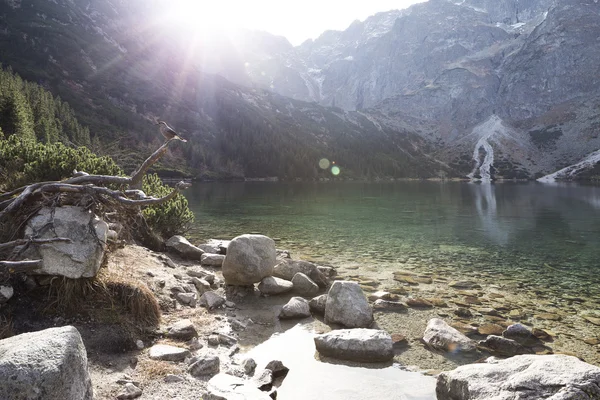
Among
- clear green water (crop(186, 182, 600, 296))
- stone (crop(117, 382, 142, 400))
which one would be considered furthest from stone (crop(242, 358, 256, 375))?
clear green water (crop(186, 182, 600, 296))

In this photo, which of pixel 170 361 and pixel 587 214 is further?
pixel 587 214

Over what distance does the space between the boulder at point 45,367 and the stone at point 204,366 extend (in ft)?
9.58

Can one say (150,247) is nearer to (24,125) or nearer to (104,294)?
(104,294)

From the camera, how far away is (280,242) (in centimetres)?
2880

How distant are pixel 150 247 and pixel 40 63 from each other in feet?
776

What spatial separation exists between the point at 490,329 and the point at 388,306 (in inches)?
143

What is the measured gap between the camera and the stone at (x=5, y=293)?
781 cm

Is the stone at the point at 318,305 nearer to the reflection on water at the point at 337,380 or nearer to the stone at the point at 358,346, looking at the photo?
the reflection on water at the point at 337,380

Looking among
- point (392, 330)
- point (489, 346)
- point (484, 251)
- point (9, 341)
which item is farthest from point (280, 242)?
point (9, 341)

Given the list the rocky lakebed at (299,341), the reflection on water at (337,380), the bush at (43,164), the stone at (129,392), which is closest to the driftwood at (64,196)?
the rocky lakebed at (299,341)

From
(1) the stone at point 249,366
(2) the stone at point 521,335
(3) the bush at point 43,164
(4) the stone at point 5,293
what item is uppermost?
(3) the bush at point 43,164

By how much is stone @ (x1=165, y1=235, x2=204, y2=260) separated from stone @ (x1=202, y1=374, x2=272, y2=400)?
43.4 ft

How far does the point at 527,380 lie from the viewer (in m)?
6.36

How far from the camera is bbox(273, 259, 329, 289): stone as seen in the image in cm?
1709
